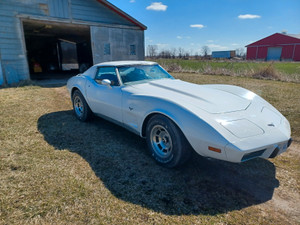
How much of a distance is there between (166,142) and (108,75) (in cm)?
189

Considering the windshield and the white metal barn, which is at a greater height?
the white metal barn

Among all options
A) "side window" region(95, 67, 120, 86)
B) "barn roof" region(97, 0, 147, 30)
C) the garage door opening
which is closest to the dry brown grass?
"side window" region(95, 67, 120, 86)

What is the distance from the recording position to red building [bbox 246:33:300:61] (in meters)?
40.3

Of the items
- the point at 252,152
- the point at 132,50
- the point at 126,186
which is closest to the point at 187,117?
the point at 252,152

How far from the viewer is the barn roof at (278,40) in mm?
40406

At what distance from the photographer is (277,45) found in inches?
1668

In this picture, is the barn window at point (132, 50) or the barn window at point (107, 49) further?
the barn window at point (132, 50)

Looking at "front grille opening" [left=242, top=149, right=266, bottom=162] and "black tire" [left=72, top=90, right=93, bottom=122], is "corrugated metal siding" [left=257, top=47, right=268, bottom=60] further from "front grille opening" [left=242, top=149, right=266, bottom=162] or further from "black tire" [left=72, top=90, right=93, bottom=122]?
"front grille opening" [left=242, top=149, right=266, bottom=162]

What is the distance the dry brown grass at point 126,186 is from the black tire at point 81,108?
79cm

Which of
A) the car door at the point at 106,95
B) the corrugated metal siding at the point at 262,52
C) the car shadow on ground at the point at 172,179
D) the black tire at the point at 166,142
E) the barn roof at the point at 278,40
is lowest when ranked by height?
the car shadow on ground at the point at 172,179

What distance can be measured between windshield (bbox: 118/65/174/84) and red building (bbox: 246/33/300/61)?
47.0 meters

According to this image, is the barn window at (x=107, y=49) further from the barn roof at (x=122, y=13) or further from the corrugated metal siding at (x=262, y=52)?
the corrugated metal siding at (x=262, y=52)

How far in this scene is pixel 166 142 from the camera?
2793 millimetres

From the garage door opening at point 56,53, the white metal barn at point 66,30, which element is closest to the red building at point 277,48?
the white metal barn at point 66,30
